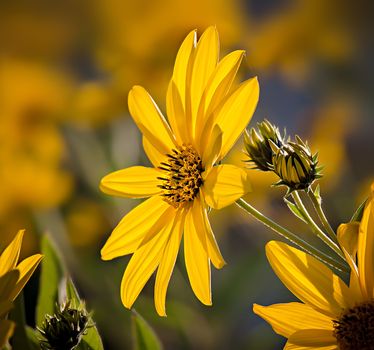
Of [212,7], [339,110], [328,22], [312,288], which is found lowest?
[312,288]

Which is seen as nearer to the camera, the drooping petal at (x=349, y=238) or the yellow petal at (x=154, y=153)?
the drooping petal at (x=349, y=238)

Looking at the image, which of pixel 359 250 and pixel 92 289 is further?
pixel 92 289

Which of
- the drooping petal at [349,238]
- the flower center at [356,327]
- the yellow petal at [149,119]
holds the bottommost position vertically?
the flower center at [356,327]

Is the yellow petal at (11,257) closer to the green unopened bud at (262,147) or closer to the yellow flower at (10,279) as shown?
the yellow flower at (10,279)

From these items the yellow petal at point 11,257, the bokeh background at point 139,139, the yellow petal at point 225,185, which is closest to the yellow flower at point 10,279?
the yellow petal at point 11,257

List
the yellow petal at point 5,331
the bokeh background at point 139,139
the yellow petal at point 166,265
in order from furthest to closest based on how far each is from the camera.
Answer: the bokeh background at point 139,139, the yellow petal at point 166,265, the yellow petal at point 5,331

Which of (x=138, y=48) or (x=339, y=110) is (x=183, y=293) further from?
(x=339, y=110)

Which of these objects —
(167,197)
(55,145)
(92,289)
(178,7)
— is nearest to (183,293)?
(92,289)

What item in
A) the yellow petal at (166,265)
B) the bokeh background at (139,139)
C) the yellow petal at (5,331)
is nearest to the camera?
the yellow petal at (5,331)
